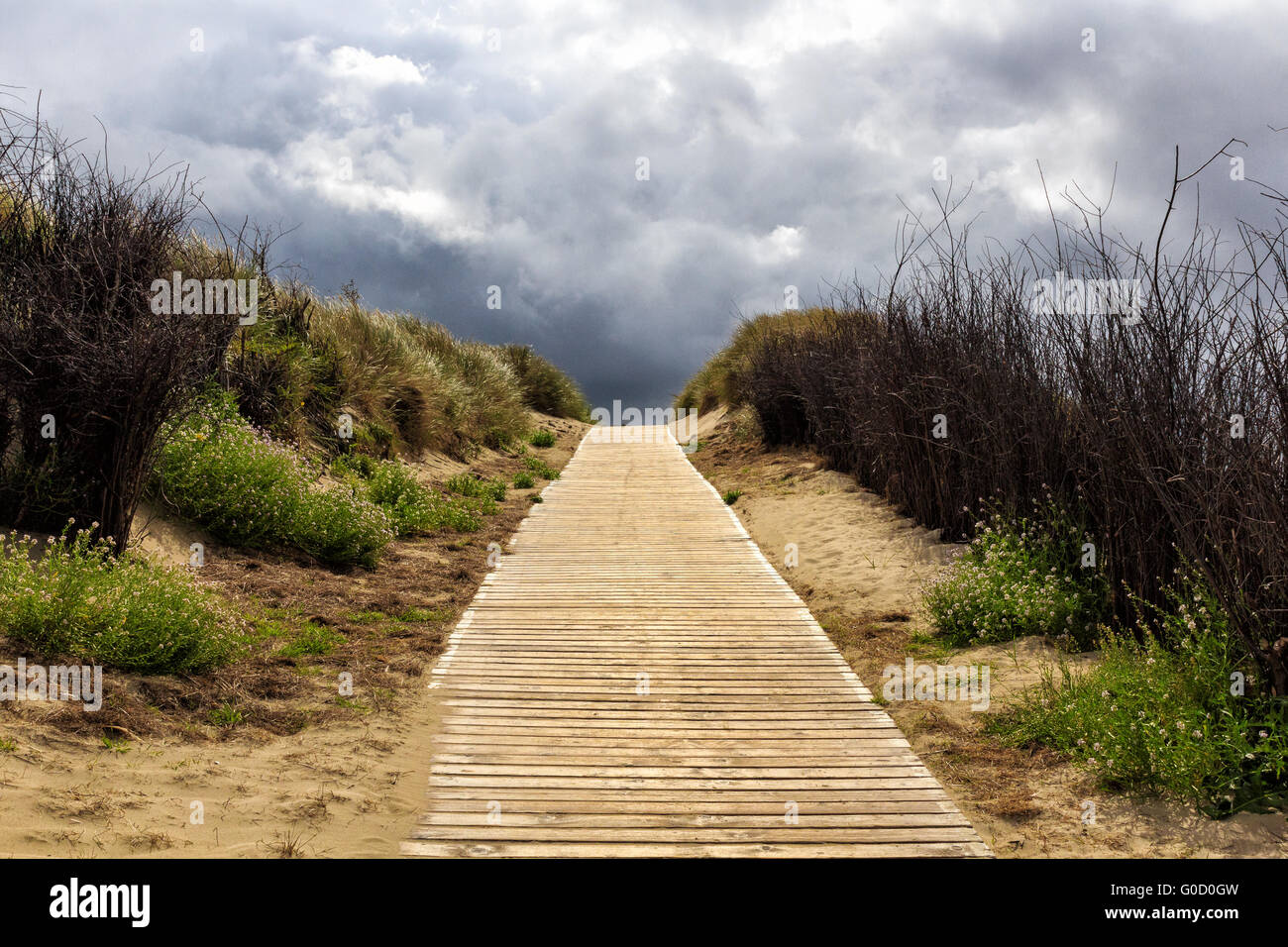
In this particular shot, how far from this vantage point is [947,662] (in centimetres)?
654

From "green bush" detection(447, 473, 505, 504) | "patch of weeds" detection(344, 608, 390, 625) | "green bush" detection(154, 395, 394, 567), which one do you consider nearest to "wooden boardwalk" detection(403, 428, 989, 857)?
"patch of weeds" detection(344, 608, 390, 625)

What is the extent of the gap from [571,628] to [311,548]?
10.0 feet

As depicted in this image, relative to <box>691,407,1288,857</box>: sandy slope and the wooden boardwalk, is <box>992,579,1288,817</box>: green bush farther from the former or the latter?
the wooden boardwalk

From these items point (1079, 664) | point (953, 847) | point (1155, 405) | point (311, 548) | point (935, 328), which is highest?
point (935, 328)

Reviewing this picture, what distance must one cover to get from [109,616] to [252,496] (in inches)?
131

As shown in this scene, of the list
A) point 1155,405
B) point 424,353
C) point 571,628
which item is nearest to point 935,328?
point 1155,405

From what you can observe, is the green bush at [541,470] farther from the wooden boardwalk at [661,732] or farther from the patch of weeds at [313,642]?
the patch of weeds at [313,642]

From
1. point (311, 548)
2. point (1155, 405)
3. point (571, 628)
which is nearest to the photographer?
point (1155, 405)

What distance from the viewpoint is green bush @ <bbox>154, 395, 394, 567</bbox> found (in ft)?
26.8

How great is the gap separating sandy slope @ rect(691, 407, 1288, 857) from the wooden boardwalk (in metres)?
0.22

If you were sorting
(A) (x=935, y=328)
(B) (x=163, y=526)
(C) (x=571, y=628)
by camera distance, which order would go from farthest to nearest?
(A) (x=935, y=328) < (B) (x=163, y=526) < (C) (x=571, y=628)
